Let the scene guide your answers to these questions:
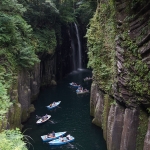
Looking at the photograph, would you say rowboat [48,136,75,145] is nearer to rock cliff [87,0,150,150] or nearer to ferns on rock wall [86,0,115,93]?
rock cliff [87,0,150,150]

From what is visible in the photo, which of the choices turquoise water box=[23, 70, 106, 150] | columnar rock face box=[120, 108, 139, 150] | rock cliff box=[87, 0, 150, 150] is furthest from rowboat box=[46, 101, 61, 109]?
columnar rock face box=[120, 108, 139, 150]

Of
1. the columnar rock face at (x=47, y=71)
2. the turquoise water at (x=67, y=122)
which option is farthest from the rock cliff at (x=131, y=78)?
the columnar rock face at (x=47, y=71)

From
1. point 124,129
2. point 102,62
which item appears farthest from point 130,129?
point 102,62

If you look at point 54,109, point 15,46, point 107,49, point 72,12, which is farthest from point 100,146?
point 72,12

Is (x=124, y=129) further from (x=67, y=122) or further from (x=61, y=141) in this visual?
(x=67, y=122)

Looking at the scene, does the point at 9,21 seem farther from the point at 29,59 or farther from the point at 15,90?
the point at 15,90

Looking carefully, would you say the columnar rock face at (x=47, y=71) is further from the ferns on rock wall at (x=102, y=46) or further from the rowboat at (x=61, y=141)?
the rowboat at (x=61, y=141)

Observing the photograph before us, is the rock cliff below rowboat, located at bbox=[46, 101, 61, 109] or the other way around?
the other way around

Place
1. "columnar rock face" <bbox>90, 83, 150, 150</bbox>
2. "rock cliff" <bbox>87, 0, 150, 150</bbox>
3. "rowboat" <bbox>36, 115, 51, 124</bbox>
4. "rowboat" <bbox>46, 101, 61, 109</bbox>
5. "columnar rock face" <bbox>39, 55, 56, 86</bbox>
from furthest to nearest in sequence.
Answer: "columnar rock face" <bbox>39, 55, 56, 86</bbox> → "rowboat" <bbox>46, 101, 61, 109</bbox> → "rowboat" <bbox>36, 115, 51, 124</bbox> → "columnar rock face" <bbox>90, 83, 150, 150</bbox> → "rock cliff" <bbox>87, 0, 150, 150</bbox>
